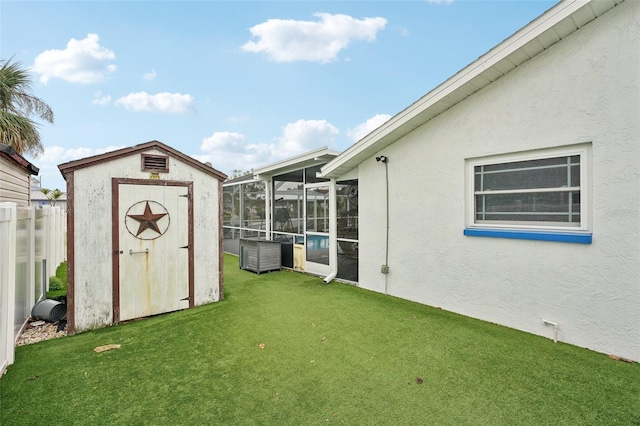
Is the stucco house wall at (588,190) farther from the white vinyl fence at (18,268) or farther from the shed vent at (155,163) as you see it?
the white vinyl fence at (18,268)

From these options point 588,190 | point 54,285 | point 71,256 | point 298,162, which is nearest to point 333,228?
point 298,162

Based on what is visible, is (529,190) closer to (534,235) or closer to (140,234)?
(534,235)

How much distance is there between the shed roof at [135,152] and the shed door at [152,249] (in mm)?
487

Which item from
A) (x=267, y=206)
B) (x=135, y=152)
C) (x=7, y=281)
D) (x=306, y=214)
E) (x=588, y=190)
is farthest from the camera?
(x=267, y=206)

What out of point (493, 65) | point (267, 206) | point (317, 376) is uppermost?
point (493, 65)

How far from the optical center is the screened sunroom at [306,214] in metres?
7.50

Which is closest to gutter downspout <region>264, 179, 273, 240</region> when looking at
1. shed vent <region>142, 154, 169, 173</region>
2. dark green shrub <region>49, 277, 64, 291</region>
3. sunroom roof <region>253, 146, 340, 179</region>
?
sunroom roof <region>253, 146, 340, 179</region>

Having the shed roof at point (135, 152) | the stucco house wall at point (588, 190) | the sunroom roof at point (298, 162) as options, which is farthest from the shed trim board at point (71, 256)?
the stucco house wall at point (588, 190)

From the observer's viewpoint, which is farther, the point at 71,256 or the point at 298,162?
the point at 298,162

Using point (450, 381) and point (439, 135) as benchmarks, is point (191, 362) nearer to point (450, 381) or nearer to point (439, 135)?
point (450, 381)

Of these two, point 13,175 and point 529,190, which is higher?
point 13,175

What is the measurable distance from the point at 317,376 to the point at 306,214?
5.77 metres

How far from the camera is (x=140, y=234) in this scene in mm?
5074

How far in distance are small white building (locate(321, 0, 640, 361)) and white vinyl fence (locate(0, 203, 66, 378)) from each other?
5863mm
